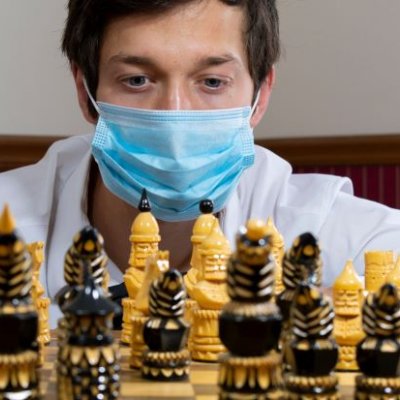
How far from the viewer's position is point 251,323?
95cm

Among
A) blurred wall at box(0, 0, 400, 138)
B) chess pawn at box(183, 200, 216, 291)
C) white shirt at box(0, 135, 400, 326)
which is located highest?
blurred wall at box(0, 0, 400, 138)

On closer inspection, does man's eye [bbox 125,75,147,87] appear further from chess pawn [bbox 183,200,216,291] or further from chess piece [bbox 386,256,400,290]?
chess piece [bbox 386,256,400,290]

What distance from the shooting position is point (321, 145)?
3150 millimetres

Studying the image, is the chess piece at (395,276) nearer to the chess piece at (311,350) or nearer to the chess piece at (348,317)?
the chess piece at (348,317)

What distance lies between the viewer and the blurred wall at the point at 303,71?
10.4ft

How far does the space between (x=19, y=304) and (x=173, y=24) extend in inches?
43.1

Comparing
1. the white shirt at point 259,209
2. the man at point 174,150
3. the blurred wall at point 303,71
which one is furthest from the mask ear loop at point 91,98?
the blurred wall at point 303,71

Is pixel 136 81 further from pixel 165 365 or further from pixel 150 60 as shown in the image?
pixel 165 365

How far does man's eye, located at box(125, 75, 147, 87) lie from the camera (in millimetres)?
1967

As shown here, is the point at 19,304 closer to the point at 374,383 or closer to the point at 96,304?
the point at 96,304

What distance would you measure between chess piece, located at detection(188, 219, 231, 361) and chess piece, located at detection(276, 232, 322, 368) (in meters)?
0.10

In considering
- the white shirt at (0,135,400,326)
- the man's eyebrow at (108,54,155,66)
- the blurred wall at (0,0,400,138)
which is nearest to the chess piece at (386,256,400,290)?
the white shirt at (0,135,400,326)

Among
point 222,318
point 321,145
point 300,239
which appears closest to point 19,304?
point 222,318

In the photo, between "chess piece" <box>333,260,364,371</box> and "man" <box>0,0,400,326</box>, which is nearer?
"chess piece" <box>333,260,364,371</box>
